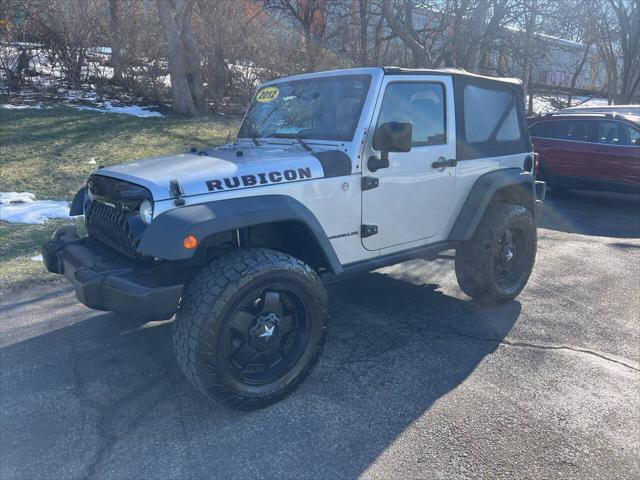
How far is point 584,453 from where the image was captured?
279 cm

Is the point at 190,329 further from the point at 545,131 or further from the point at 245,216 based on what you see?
the point at 545,131

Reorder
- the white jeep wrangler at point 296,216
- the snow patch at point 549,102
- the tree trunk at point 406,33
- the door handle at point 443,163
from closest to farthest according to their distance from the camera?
the white jeep wrangler at point 296,216, the door handle at point 443,163, the tree trunk at point 406,33, the snow patch at point 549,102

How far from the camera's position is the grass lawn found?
568 centimetres

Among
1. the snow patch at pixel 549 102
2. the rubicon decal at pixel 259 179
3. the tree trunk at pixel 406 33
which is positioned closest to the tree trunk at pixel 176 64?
the tree trunk at pixel 406 33

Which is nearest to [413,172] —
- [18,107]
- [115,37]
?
[18,107]

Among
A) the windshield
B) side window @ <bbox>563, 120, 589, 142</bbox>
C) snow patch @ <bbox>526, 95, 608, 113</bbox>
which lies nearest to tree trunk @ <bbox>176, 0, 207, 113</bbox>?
side window @ <bbox>563, 120, 589, 142</bbox>

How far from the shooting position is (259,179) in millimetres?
3143

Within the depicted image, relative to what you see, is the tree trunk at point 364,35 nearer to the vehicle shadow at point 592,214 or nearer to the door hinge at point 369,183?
the vehicle shadow at point 592,214

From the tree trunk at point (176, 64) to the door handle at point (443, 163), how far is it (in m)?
10.1

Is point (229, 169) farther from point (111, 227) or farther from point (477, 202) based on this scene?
point (477, 202)

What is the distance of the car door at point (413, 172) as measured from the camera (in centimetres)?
369

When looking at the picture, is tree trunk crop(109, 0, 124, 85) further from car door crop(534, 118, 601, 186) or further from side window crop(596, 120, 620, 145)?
side window crop(596, 120, 620, 145)

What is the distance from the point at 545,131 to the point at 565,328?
688cm

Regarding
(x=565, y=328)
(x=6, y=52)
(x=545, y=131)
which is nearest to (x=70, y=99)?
(x=6, y=52)
